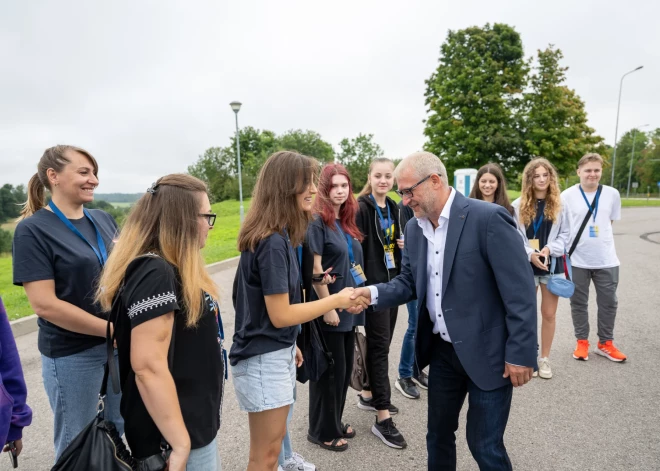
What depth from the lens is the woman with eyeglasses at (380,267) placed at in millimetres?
3307

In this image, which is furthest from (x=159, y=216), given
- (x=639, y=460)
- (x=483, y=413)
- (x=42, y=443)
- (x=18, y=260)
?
(x=639, y=460)

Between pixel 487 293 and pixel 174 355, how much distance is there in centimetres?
160

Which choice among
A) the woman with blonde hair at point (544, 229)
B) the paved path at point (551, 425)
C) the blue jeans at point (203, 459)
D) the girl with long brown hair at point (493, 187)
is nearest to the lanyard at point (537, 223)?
the woman with blonde hair at point (544, 229)

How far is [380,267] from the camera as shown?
3668 millimetres

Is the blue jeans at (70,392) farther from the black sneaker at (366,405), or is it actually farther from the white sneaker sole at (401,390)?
the white sneaker sole at (401,390)

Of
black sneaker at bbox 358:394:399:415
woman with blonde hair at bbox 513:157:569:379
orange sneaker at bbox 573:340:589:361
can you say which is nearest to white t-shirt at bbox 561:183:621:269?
woman with blonde hair at bbox 513:157:569:379

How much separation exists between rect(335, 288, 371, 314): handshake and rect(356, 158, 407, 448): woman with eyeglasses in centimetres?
75

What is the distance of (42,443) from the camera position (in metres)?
3.29

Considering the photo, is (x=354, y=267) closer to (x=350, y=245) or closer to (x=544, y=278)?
(x=350, y=245)

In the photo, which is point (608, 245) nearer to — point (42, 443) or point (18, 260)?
point (18, 260)

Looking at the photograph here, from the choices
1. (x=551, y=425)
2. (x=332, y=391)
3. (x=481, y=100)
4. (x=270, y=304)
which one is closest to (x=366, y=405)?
(x=332, y=391)

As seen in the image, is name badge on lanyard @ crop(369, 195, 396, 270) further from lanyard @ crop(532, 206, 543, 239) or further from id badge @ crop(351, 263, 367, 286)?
lanyard @ crop(532, 206, 543, 239)

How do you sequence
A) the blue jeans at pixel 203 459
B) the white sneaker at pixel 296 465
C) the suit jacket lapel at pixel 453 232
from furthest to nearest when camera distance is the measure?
the white sneaker at pixel 296 465
the suit jacket lapel at pixel 453 232
the blue jeans at pixel 203 459

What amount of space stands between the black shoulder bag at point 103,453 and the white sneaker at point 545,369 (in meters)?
3.90
